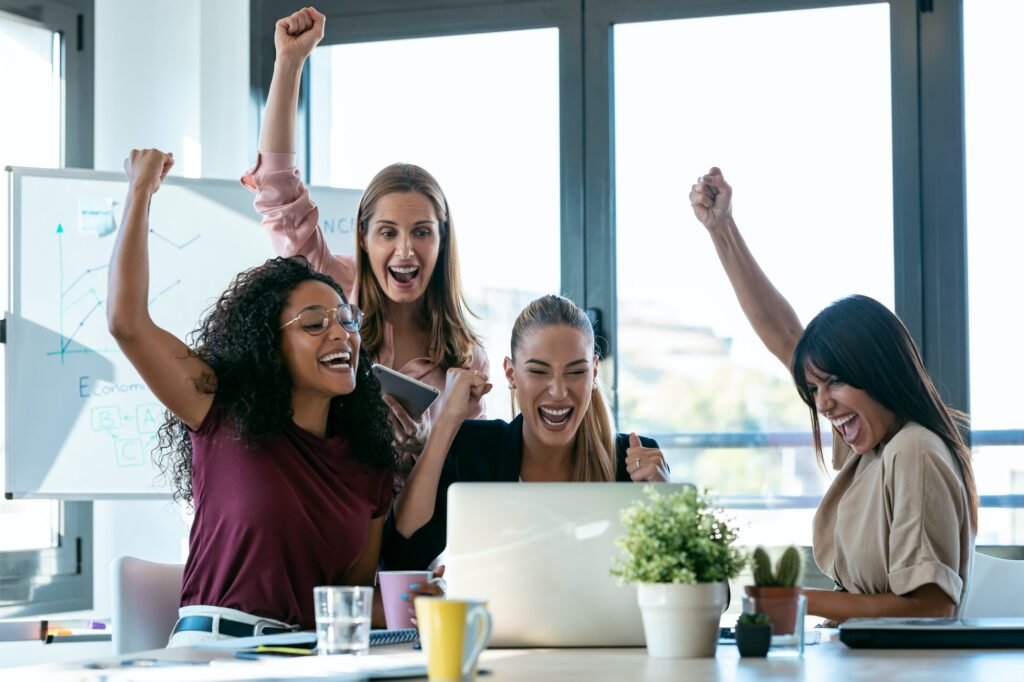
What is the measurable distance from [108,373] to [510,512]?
8.02 feet

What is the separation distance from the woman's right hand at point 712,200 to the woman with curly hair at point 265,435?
89 cm

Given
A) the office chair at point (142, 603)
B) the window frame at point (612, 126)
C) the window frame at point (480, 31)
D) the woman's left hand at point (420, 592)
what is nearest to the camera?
the woman's left hand at point (420, 592)

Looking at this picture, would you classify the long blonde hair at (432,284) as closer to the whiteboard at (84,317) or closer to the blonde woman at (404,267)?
the blonde woman at (404,267)

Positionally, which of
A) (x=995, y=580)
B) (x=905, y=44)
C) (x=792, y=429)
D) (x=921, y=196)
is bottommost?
(x=995, y=580)

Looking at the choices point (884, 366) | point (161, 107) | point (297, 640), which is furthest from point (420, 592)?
point (161, 107)

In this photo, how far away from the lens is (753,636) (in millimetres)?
1531

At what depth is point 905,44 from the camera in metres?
3.95

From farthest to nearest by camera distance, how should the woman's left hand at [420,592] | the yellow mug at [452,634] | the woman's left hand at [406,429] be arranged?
1. the woman's left hand at [406,429]
2. the woman's left hand at [420,592]
3. the yellow mug at [452,634]

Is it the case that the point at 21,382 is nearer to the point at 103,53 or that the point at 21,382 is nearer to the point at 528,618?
the point at 103,53

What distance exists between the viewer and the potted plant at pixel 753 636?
5.02 feet

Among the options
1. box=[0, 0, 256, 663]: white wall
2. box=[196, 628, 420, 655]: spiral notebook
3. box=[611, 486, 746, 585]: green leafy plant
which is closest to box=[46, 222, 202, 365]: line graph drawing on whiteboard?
box=[0, 0, 256, 663]: white wall

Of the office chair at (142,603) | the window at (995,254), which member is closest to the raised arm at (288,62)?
the office chair at (142,603)

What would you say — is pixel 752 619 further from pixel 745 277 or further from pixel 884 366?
pixel 745 277

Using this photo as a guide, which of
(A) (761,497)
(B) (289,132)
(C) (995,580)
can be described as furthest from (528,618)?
(A) (761,497)
